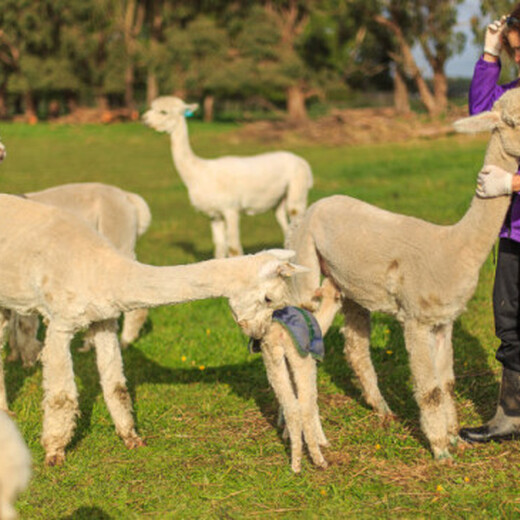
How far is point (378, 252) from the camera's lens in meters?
4.71

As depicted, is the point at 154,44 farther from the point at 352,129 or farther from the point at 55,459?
the point at 55,459

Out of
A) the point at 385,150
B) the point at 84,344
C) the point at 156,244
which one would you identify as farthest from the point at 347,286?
the point at 385,150

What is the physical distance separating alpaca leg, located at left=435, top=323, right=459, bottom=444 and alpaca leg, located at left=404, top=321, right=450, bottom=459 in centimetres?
15

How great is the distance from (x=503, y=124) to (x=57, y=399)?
3.08m

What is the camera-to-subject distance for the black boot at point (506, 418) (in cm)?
474

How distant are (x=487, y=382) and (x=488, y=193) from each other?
219 centimetres

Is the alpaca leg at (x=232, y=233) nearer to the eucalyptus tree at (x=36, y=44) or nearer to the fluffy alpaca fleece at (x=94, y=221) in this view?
the fluffy alpaca fleece at (x=94, y=221)

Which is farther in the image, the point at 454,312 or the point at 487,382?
the point at 487,382

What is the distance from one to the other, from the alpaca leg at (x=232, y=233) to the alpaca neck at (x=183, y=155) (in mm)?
710

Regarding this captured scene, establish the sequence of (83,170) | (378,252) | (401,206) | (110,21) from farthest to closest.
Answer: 1. (110,21)
2. (83,170)
3. (401,206)
4. (378,252)

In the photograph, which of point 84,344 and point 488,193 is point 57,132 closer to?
point 84,344

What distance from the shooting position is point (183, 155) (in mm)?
10242

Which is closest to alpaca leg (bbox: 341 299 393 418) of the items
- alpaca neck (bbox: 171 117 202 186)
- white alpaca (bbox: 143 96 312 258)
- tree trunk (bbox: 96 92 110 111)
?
white alpaca (bbox: 143 96 312 258)

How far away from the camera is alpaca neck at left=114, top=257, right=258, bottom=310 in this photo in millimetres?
4160
